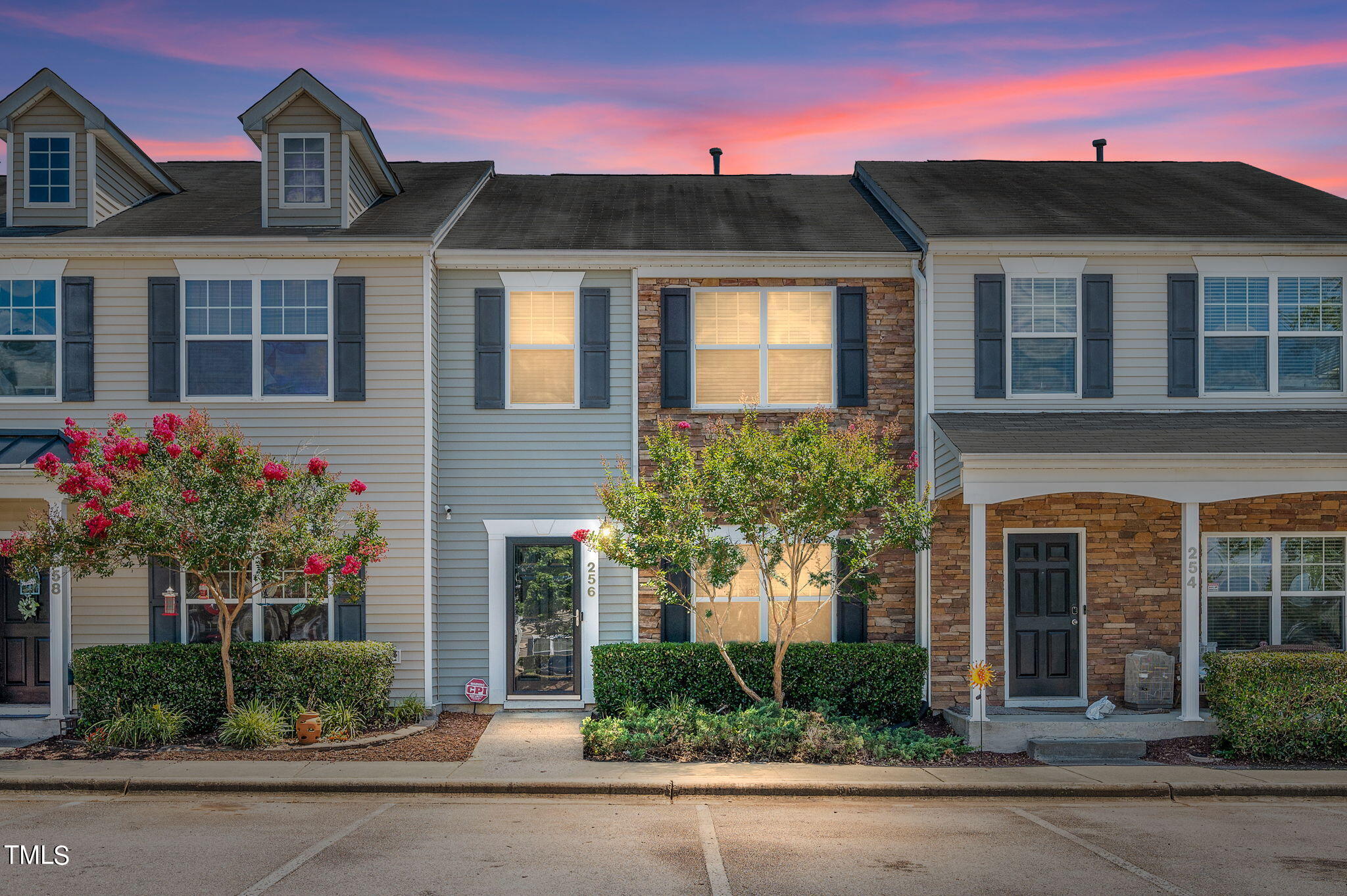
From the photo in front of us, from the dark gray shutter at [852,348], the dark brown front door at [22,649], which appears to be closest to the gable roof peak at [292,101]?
the dark brown front door at [22,649]

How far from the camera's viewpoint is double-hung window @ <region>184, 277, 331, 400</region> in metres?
12.3

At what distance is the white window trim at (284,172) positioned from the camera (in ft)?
42.2

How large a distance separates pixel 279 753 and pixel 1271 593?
37.8ft

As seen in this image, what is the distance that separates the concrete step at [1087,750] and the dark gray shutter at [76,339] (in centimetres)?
1167

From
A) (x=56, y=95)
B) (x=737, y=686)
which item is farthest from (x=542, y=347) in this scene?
(x=56, y=95)

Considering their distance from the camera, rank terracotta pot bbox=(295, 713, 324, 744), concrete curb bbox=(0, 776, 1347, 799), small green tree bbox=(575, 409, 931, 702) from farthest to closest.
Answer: small green tree bbox=(575, 409, 931, 702)
terracotta pot bbox=(295, 713, 324, 744)
concrete curb bbox=(0, 776, 1347, 799)

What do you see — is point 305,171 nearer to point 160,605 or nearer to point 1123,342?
point 160,605

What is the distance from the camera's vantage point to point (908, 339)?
12891 mm

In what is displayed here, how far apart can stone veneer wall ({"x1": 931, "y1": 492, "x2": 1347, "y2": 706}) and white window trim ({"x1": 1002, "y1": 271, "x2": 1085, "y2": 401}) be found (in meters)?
1.24

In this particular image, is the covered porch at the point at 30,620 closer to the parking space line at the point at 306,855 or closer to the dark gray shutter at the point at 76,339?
the dark gray shutter at the point at 76,339

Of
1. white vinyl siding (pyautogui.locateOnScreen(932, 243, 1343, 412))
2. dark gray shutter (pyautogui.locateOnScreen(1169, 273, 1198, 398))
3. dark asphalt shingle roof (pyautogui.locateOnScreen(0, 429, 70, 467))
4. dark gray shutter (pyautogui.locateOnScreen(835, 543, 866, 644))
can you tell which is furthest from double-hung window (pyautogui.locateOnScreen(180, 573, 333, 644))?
dark gray shutter (pyautogui.locateOnScreen(1169, 273, 1198, 398))

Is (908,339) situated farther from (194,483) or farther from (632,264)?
(194,483)

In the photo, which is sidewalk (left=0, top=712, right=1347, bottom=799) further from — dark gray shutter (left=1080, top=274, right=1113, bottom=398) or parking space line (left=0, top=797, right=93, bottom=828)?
dark gray shutter (left=1080, top=274, right=1113, bottom=398)

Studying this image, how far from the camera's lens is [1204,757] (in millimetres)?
10539
